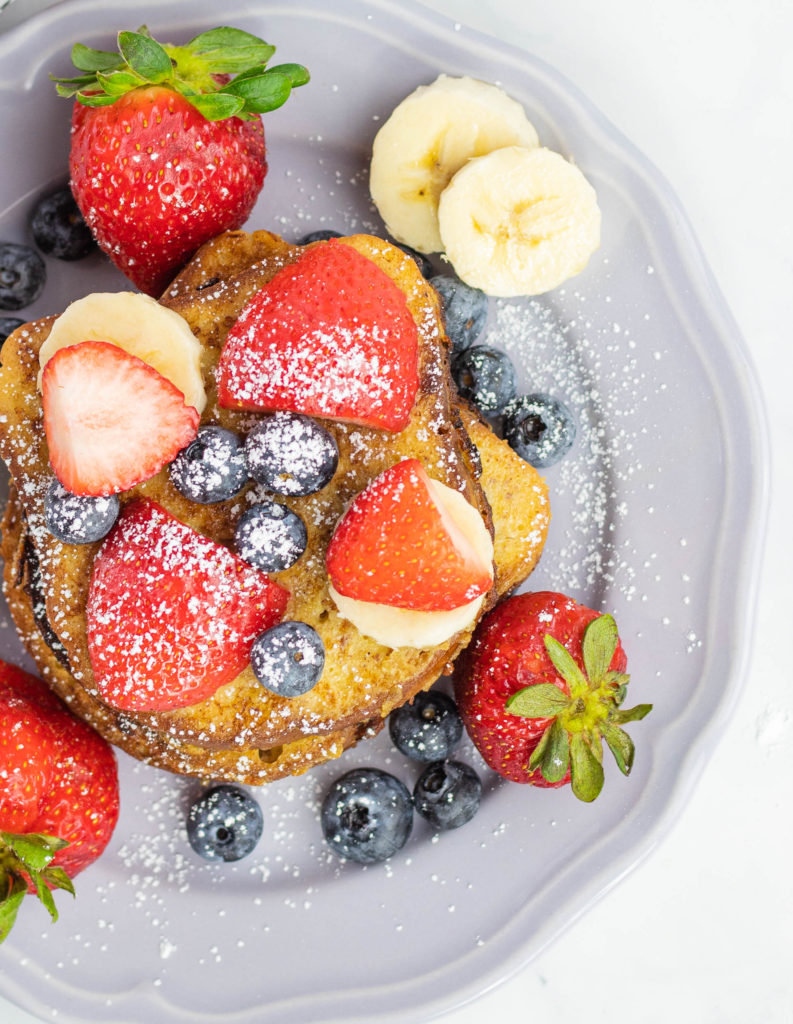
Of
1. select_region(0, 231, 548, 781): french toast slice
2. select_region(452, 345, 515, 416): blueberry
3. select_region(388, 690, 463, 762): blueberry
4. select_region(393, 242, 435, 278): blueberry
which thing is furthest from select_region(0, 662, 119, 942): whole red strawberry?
select_region(393, 242, 435, 278): blueberry

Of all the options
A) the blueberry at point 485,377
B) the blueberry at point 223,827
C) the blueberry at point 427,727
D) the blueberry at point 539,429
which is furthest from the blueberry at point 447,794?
the blueberry at point 485,377

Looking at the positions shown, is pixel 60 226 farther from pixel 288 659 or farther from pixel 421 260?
pixel 288 659

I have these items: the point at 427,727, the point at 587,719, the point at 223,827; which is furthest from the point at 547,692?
the point at 223,827

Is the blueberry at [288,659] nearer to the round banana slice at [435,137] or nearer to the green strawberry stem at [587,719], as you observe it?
the green strawberry stem at [587,719]

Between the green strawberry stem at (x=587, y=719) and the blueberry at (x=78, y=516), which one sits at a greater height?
the green strawberry stem at (x=587, y=719)

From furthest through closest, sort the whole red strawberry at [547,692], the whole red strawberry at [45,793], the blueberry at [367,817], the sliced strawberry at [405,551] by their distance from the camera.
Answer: the blueberry at [367,817], the whole red strawberry at [547,692], the whole red strawberry at [45,793], the sliced strawberry at [405,551]
